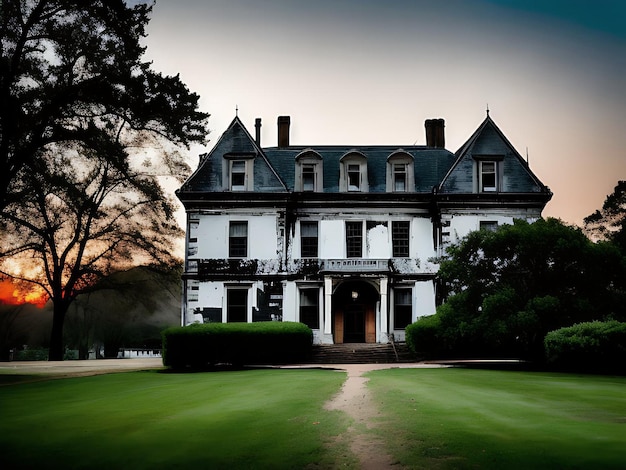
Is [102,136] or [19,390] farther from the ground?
[102,136]

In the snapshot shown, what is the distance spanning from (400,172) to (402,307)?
808 cm

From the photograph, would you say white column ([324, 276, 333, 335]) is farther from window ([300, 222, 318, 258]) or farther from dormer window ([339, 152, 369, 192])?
dormer window ([339, 152, 369, 192])

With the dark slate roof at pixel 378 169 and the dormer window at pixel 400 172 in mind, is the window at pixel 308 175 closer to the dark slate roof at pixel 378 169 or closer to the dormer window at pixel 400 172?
the dark slate roof at pixel 378 169

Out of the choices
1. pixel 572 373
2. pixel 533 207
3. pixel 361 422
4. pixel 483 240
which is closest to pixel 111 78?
pixel 361 422

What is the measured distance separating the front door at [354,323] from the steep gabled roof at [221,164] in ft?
26.5

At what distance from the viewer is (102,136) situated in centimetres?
2070

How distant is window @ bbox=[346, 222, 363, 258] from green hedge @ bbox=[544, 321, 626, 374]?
1552 centimetres

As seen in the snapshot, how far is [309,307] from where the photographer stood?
38219 mm

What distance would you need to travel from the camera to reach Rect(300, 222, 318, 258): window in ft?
127

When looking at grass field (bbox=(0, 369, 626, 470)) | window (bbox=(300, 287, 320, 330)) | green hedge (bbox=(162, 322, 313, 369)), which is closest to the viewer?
grass field (bbox=(0, 369, 626, 470))

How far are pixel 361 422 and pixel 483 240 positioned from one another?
17416 millimetres

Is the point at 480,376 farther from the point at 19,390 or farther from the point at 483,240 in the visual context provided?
the point at 19,390

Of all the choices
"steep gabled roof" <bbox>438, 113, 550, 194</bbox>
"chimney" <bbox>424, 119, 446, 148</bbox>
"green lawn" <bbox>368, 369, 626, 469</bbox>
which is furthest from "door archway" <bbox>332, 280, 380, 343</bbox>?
"green lawn" <bbox>368, 369, 626, 469</bbox>

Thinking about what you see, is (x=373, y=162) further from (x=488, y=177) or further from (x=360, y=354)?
(x=360, y=354)
